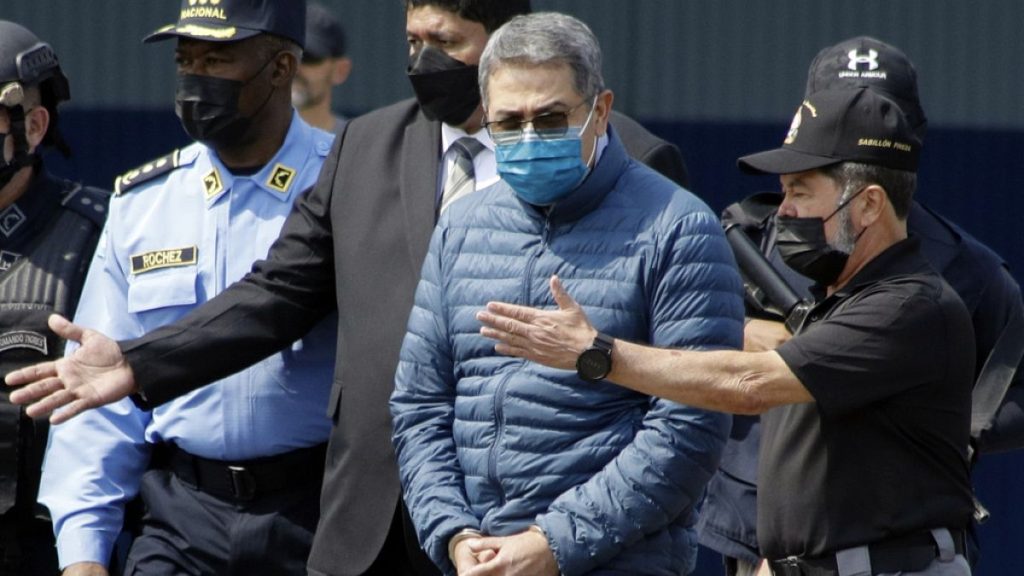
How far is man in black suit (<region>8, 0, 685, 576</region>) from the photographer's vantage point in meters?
4.05

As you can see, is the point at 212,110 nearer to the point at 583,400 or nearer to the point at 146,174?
the point at 146,174

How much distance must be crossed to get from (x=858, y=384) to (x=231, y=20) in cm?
183

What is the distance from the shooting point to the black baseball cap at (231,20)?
451 cm

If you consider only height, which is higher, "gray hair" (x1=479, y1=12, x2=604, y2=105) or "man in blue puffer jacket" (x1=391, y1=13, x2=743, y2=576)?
"gray hair" (x1=479, y1=12, x2=604, y2=105)

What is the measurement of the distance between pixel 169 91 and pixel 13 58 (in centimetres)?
353

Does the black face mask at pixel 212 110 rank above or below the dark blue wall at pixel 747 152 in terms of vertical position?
above

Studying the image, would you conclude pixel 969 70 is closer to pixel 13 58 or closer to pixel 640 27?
pixel 640 27

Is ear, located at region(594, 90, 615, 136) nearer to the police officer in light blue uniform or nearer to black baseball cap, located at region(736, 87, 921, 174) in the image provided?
black baseball cap, located at region(736, 87, 921, 174)

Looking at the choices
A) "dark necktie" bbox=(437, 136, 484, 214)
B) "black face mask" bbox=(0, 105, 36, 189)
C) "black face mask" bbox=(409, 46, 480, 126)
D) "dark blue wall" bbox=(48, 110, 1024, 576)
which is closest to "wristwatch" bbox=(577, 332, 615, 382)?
"dark necktie" bbox=(437, 136, 484, 214)

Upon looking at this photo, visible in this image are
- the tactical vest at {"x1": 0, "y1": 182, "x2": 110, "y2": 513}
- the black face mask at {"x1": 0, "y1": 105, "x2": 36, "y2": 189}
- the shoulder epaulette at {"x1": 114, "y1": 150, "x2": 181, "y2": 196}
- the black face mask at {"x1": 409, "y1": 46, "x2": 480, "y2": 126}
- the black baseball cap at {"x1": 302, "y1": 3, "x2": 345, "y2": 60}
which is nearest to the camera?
the black face mask at {"x1": 409, "y1": 46, "x2": 480, "y2": 126}

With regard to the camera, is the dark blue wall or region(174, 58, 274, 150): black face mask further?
the dark blue wall

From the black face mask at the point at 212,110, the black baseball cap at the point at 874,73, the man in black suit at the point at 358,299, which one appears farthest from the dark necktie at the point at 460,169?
the black baseball cap at the point at 874,73

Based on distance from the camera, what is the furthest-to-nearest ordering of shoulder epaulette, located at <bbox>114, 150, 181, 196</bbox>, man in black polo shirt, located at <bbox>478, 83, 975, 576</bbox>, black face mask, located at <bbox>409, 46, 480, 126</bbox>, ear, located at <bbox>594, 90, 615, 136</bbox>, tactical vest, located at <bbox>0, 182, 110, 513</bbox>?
tactical vest, located at <bbox>0, 182, 110, 513</bbox>, shoulder epaulette, located at <bbox>114, 150, 181, 196</bbox>, black face mask, located at <bbox>409, 46, 480, 126</bbox>, ear, located at <bbox>594, 90, 615, 136</bbox>, man in black polo shirt, located at <bbox>478, 83, 975, 576</bbox>

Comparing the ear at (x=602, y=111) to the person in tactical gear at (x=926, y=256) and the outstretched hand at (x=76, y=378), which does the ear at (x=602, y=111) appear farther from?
the outstretched hand at (x=76, y=378)
